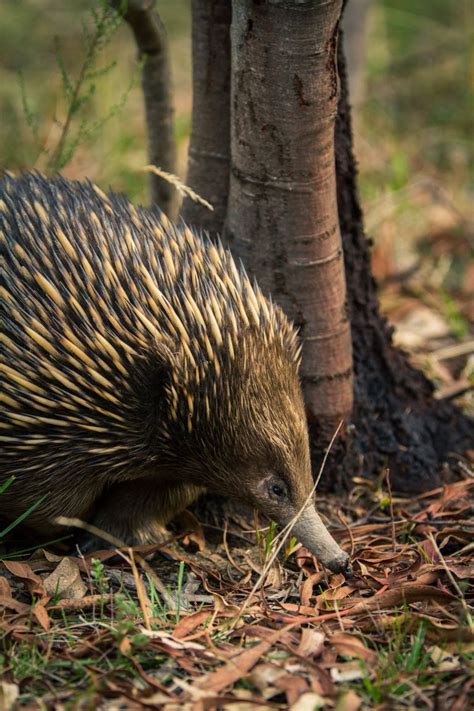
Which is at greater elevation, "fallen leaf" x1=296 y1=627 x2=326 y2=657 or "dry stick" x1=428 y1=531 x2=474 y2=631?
"dry stick" x1=428 y1=531 x2=474 y2=631

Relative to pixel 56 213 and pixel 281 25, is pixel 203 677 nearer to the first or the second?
pixel 56 213

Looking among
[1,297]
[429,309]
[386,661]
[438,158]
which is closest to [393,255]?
[429,309]

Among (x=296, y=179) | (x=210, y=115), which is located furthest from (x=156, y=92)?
(x=296, y=179)

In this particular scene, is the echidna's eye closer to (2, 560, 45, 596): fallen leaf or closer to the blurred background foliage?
(2, 560, 45, 596): fallen leaf

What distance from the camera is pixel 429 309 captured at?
18.4 feet

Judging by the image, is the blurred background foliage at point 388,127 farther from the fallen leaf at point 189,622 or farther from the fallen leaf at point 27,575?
the fallen leaf at point 189,622

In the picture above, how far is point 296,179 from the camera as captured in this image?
3311 millimetres

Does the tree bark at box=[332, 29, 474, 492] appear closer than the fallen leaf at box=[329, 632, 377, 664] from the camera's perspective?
No

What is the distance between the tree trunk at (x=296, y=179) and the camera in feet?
10.00

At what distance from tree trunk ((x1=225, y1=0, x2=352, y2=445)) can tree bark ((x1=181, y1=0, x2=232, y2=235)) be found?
0.78 feet

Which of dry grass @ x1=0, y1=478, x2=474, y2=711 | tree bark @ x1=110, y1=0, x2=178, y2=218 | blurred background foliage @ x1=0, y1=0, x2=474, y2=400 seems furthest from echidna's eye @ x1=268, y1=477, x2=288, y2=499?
blurred background foliage @ x1=0, y1=0, x2=474, y2=400

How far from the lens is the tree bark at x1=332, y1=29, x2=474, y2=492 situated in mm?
3793

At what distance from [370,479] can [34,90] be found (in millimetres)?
5272

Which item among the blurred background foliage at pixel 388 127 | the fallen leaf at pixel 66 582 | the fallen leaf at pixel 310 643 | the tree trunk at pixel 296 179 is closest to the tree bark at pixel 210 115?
the tree trunk at pixel 296 179
